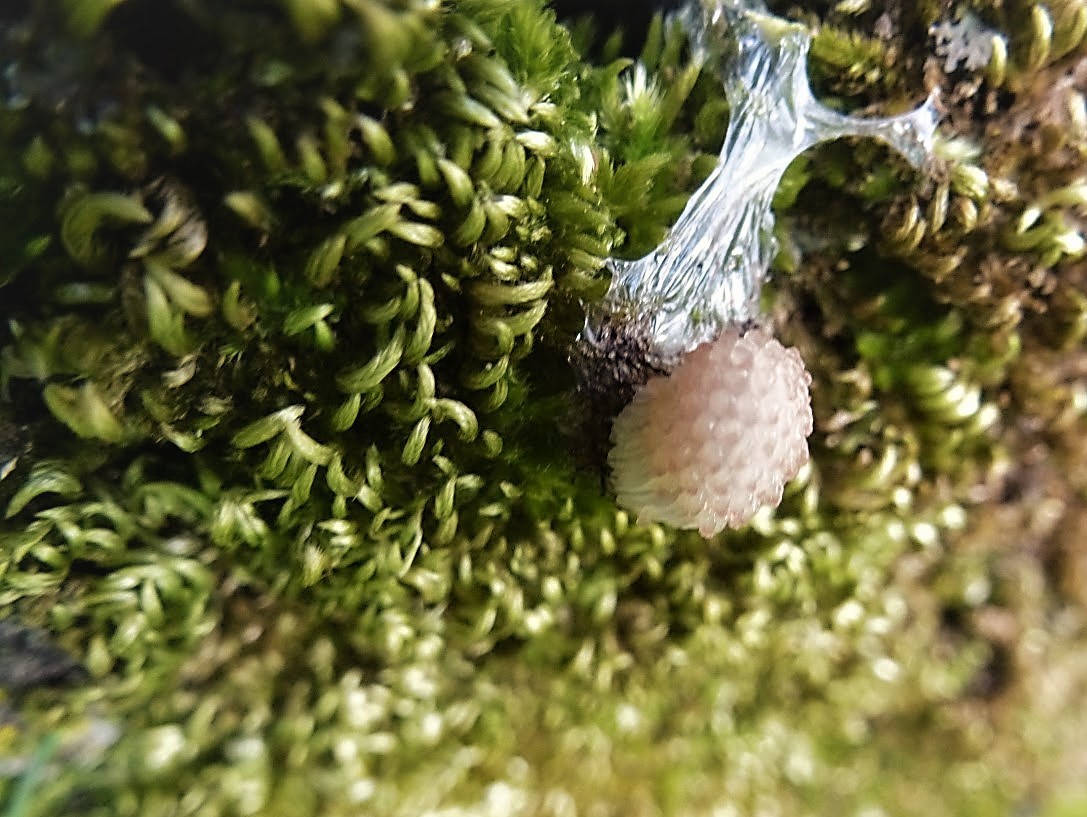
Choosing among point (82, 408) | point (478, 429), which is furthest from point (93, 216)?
point (478, 429)

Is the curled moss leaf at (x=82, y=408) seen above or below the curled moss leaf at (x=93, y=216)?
below

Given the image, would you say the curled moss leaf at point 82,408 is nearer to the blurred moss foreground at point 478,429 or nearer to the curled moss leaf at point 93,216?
the blurred moss foreground at point 478,429

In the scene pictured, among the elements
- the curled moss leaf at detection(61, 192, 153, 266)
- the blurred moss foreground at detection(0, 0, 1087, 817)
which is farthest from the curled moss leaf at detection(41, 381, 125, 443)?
the curled moss leaf at detection(61, 192, 153, 266)

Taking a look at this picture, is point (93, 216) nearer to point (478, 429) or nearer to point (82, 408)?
point (82, 408)

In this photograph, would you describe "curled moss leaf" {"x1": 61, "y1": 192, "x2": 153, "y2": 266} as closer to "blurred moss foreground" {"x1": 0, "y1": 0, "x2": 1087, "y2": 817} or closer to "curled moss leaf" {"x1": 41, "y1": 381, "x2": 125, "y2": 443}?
"blurred moss foreground" {"x1": 0, "y1": 0, "x2": 1087, "y2": 817}

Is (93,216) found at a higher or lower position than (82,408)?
higher

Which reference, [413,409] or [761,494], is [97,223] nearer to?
[413,409]

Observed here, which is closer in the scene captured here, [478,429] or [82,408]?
[82,408]

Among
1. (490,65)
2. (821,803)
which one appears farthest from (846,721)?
(490,65)

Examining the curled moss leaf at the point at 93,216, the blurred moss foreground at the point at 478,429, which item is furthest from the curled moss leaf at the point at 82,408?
the curled moss leaf at the point at 93,216
